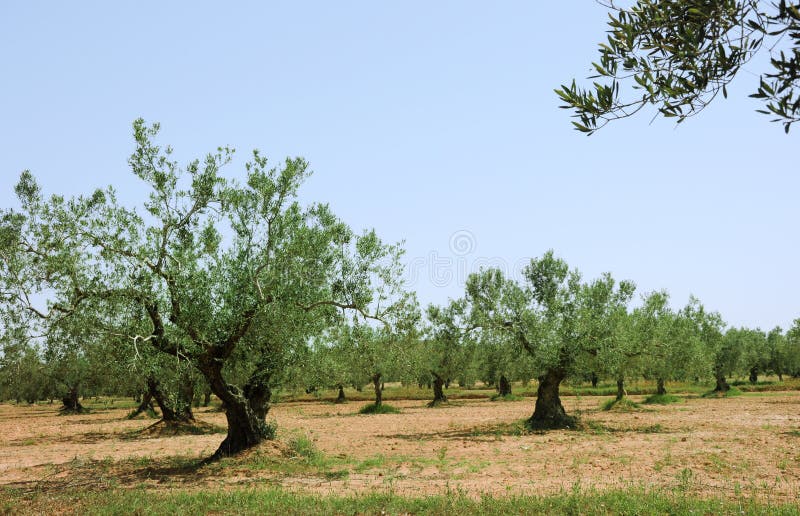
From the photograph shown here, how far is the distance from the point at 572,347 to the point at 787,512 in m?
21.5

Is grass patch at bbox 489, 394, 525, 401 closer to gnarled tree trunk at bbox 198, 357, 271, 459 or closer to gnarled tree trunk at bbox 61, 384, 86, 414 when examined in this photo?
gnarled tree trunk at bbox 61, 384, 86, 414

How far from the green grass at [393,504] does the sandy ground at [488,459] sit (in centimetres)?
152

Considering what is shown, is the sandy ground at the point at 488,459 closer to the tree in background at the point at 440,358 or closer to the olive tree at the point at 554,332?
the olive tree at the point at 554,332

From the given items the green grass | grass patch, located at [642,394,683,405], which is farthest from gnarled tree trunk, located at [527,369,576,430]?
grass patch, located at [642,394,683,405]

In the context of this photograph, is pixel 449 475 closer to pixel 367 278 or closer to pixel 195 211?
pixel 367 278

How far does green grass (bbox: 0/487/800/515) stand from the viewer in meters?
13.8

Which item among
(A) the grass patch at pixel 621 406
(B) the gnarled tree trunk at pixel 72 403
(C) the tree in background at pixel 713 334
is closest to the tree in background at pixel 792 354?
A: (C) the tree in background at pixel 713 334

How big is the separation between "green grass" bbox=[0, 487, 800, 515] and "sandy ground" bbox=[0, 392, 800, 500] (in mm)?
1521

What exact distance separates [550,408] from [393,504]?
919 inches

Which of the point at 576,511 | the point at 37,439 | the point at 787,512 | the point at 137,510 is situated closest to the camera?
the point at 787,512

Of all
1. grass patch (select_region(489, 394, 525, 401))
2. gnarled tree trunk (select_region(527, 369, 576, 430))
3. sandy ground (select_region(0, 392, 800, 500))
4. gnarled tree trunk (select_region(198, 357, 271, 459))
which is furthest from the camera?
grass patch (select_region(489, 394, 525, 401))

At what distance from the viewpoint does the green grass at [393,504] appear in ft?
45.1

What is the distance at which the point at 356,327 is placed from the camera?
2377 centimetres

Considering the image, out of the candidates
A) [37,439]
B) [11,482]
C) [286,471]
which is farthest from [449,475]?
[37,439]
